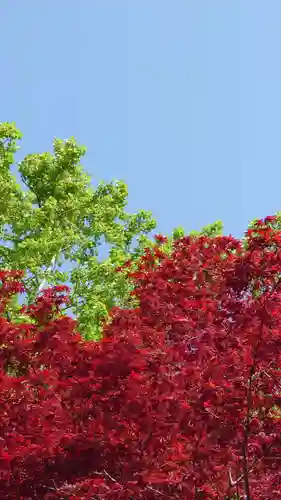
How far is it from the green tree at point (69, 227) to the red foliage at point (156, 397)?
30.8ft

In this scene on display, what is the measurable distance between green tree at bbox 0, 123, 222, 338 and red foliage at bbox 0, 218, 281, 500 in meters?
9.39

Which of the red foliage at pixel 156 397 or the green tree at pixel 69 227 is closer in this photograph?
the red foliage at pixel 156 397

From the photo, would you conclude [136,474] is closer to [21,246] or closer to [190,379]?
[190,379]

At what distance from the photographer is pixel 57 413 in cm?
480

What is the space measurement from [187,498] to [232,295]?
1938mm

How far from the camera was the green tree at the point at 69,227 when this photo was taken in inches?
634

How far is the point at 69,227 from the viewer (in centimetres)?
1784

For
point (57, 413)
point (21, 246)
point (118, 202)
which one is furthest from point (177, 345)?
point (118, 202)

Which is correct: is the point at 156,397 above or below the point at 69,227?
below

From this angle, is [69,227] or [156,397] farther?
[69,227]

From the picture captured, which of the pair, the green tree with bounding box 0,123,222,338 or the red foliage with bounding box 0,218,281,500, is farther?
the green tree with bounding box 0,123,222,338

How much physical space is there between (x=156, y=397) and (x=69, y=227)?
536 inches

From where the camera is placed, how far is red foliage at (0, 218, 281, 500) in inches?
179

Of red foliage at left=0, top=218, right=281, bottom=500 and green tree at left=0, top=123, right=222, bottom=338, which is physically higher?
green tree at left=0, top=123, right=222, bottom=338
